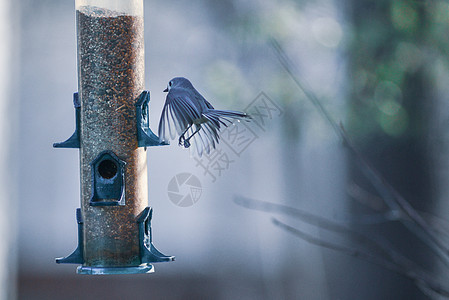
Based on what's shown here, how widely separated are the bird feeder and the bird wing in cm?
9

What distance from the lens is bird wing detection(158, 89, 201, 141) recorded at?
361 centimetres

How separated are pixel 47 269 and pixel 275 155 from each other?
3.47 m

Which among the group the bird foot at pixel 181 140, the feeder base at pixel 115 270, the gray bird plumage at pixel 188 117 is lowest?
the feeder base at pixel 115 270

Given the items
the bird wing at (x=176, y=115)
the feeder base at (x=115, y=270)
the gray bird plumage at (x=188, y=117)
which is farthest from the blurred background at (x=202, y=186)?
the feeder base at (x=115, y=270)

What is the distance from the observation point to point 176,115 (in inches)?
144

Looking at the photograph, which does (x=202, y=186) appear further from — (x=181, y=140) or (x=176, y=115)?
(x=176, y=115)

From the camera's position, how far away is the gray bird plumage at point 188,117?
362 centimetres

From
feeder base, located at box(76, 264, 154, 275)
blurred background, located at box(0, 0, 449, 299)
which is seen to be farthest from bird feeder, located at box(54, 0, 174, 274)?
blurred background, located at box(0, 0, 449, 299)

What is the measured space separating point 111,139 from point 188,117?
0.40 metres

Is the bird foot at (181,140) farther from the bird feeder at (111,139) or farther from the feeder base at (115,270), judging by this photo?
the feeder base at (115,270)

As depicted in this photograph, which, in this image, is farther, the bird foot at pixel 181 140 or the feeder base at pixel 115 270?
the bird foot at pixel 181 140

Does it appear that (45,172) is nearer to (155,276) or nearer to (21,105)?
(21,105)

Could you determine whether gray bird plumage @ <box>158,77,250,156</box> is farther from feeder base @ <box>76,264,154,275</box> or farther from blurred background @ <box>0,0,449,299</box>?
blurred background @ <box>0,0,449,299</box>

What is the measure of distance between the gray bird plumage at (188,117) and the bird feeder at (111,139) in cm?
11
